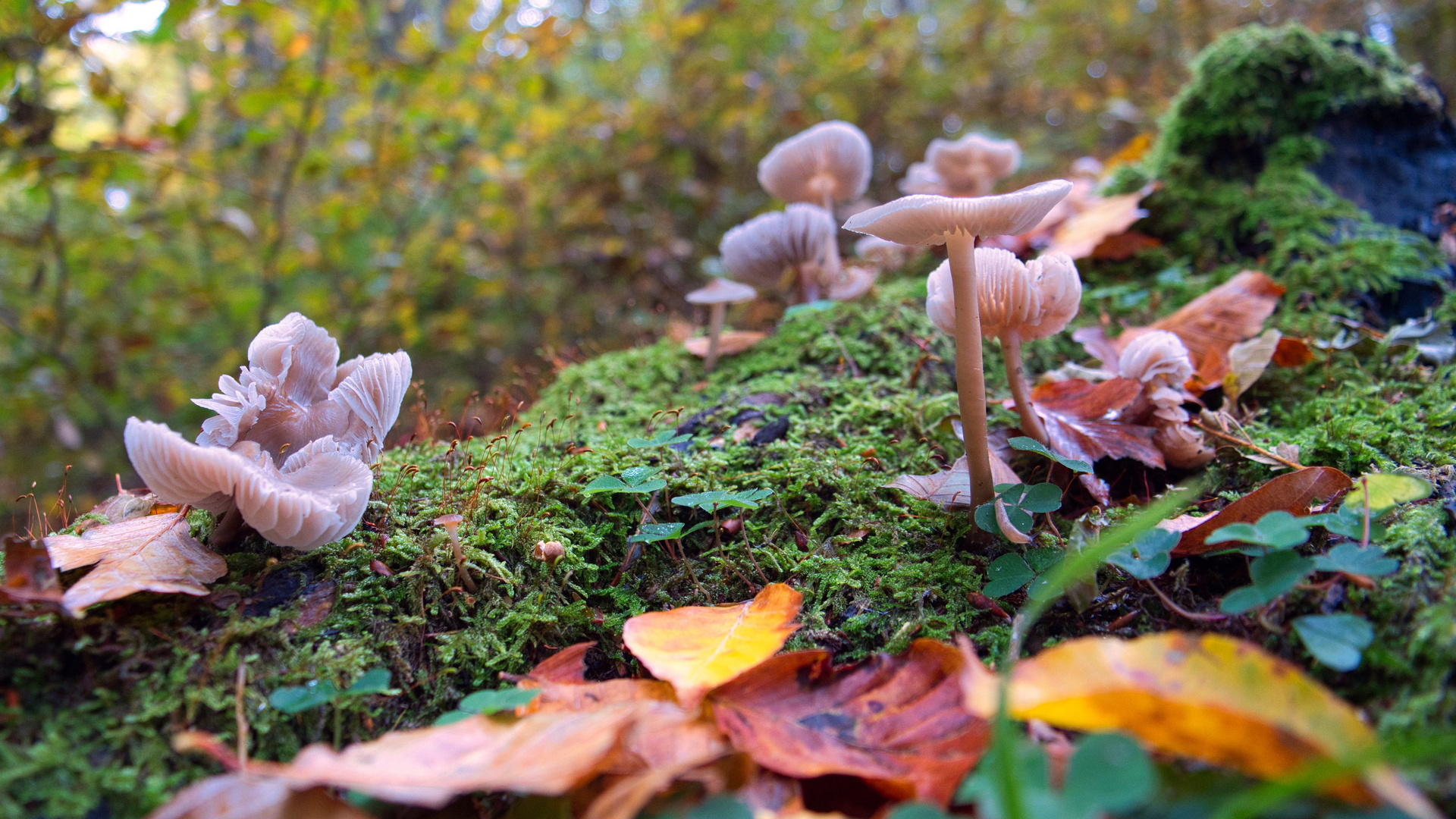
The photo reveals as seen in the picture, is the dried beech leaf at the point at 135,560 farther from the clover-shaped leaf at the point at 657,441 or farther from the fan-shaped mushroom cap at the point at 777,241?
the fan-shaped mushroom cap at the point at 777,241

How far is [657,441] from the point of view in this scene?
81.2 inches

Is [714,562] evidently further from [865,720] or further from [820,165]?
[820,165]

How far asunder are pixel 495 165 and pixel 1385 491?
5481 mm

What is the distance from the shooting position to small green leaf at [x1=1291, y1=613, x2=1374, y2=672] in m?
1.16

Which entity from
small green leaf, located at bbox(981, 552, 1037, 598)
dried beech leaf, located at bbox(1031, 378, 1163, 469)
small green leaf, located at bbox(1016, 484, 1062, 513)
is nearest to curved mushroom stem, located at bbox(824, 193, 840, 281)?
dried beech leaf, located at bbox(1031, 378, 1163, 469)

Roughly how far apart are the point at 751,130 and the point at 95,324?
5.71m

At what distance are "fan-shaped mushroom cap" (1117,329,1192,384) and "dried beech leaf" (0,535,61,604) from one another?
2592 mm

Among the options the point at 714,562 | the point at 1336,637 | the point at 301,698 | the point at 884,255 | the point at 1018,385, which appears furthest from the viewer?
the point at 884,255

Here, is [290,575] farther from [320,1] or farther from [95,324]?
[95,324]

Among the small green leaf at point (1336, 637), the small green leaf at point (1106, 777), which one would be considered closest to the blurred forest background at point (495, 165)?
the small green leaf at point (1336, 637)

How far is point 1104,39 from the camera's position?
23.8 feet

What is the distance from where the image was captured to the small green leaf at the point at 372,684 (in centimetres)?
133

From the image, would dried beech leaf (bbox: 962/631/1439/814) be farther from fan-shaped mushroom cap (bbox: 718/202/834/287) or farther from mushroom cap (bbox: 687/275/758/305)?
fan-shaped mushroom cap (bbox: 718/202/834/287)

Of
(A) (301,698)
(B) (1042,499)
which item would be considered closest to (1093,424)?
(B) (1042,499)
